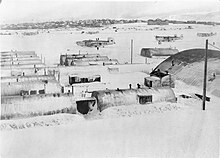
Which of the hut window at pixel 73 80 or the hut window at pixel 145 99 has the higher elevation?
the hut window at pixel 73 80

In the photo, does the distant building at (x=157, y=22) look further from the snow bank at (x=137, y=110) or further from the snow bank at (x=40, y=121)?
the snow bank at (x=40, y=121)

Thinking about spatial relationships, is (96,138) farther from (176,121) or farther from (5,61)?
(5,61)

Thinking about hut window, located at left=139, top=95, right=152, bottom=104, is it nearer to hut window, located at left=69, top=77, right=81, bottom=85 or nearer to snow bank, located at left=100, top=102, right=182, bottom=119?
snow bank, located at left=100, top=102, right=182, bottom=119

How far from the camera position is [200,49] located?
241 cm

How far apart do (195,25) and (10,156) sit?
4.32 ft

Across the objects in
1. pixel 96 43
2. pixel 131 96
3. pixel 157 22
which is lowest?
pixel 131 96

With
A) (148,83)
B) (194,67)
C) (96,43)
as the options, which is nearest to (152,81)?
(148,83)

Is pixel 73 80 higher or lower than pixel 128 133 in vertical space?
higher

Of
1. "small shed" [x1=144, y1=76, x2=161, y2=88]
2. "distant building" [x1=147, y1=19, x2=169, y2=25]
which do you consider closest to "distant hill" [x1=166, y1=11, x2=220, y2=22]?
"distant building" [x1=147, y1=19, x2=169, y2=25]

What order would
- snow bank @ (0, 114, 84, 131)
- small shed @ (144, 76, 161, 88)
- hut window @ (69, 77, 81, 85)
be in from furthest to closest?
small shed @ (144, 76, 161, 88) → hut window @ (69, 77, 81, 85) → snow bank @ (0, 114, 84, 131)

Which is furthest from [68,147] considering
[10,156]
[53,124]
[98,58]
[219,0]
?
[219,0]

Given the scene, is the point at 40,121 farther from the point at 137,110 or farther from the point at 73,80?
the point at 137,110

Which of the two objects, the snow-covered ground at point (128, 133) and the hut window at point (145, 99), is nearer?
the snow-covered ground at point (128, 133)

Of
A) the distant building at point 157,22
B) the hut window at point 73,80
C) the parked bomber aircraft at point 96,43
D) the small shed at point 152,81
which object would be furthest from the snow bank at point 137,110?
the distant building at point 157,22
